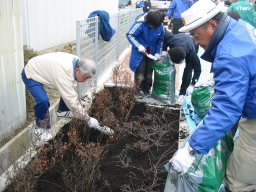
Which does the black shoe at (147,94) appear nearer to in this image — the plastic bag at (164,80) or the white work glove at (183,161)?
the plastic bag at (164,80)

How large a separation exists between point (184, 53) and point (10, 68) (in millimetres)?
2621

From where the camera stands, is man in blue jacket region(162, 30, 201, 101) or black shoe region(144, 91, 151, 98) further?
black shoe region(144, 91, 151, 98)

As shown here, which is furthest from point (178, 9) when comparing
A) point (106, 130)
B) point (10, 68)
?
point (10, 68)

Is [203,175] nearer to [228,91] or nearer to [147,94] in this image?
[228,91]

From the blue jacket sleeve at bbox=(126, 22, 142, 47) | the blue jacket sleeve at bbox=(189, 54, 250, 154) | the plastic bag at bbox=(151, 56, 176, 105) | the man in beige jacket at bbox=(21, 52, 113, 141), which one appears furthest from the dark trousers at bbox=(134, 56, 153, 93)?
the blue jacket sleeve at bbox=(189, 54, 250, 154)

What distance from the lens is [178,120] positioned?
175 inches

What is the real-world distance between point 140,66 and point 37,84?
2.22 metres

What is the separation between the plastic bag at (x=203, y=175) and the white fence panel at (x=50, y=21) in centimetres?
542

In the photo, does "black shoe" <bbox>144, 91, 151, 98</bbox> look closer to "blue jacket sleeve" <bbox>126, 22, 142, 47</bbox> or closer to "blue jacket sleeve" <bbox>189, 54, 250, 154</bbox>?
"blue jacket sleeve" <bbox>126, 22, 142, 47</bbox>

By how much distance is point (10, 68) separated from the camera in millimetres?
3209

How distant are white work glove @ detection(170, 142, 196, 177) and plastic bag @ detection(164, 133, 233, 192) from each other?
0.10 meters

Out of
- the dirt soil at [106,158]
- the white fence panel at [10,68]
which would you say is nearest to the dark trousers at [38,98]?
the white fence panel at [10,68]

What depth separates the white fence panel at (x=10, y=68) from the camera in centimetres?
301

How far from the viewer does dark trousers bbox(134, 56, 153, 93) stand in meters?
5.15
